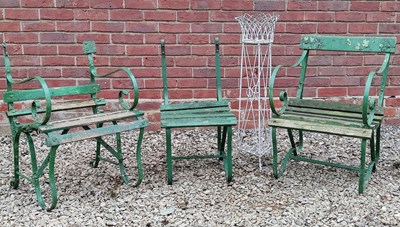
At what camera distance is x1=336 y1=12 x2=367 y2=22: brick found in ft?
13.4

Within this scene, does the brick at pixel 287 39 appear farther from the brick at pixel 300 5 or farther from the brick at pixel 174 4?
the brick at pixel 174 4

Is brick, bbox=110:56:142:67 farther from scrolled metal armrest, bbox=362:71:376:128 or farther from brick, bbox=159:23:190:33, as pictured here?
scrolled metal armrest, bbox=362:71:376:128

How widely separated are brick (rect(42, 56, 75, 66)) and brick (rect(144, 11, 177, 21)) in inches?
27.2

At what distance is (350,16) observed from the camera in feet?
13.5

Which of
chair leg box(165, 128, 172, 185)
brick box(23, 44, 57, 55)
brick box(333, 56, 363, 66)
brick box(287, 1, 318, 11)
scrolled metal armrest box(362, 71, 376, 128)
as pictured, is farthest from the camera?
brick box(333, 56, 363, 66)

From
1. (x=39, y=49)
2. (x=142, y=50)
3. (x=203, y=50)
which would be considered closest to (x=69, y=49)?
(x=39, y=49)

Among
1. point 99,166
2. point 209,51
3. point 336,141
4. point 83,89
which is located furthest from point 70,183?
point 336,141

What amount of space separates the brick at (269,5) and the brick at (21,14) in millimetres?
1745

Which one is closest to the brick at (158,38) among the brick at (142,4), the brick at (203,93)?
the brick at (142,4)

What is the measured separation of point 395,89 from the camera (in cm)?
431

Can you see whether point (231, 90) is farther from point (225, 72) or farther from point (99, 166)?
point (99, 166)

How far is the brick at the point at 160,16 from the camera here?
396 centimetres

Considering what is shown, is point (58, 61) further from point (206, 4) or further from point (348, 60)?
point (348, 60)

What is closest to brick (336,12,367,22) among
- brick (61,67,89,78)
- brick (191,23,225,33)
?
brick (191,23,225,33)
